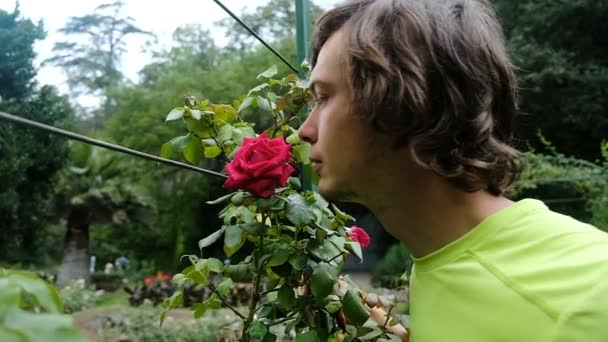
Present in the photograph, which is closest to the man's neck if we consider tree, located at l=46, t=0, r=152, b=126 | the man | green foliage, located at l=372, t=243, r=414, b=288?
the man

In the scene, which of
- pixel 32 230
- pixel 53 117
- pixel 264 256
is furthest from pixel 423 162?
pixel 32 230

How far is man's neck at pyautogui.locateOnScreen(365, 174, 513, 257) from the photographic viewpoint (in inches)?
30.1

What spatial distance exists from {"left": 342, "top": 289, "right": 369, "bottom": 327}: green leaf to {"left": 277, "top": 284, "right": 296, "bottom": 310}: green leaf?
79 millimetres

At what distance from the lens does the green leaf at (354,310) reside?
0.96 metres

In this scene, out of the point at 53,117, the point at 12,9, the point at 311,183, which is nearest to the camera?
the point at 311,183

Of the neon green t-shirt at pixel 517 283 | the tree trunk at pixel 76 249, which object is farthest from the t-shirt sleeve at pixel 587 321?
the tree trunk at pixel 76 249

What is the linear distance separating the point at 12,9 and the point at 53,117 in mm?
1231

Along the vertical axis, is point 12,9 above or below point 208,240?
above

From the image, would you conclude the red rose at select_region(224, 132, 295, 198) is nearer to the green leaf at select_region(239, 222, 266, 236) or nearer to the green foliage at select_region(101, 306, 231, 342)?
the green leaf at select_region(239, 222, 266, 236)

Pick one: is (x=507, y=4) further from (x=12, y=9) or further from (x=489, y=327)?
(x=489, y=327)

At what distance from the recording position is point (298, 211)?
0.95 meters

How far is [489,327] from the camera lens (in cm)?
66

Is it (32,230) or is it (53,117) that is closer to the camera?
(53,117)

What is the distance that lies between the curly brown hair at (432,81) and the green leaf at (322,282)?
25 centimetres
